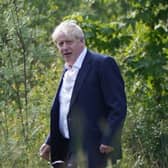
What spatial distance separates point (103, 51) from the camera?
10.1 meters

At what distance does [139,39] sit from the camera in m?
10.0

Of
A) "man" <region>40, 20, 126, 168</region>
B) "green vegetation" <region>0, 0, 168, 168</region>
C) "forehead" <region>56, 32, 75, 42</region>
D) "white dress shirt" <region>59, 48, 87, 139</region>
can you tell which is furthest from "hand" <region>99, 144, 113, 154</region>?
"green vegetation" <region>0, 0, 168, 168</region>

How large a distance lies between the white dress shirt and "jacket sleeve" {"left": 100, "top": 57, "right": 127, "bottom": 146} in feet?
0.72

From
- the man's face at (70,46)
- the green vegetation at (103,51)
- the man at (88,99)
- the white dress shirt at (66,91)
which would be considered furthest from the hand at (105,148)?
the green vegetation at (103,51)

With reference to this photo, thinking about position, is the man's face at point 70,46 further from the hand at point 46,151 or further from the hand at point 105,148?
the hand at point 46,151

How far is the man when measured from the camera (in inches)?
247

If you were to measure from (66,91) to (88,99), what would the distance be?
265 mm

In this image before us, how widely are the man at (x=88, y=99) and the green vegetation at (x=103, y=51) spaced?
6.55 ft

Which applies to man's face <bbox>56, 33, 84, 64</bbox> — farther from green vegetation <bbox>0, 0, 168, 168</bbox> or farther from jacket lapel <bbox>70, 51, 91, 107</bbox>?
green vegetation <bbox>0, 0, 168, 168</bbox>

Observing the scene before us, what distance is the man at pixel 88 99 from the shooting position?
6277mm

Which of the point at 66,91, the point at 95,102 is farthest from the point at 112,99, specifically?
the point at 66,91

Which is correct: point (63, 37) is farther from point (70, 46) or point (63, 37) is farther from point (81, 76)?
point (81, 76)

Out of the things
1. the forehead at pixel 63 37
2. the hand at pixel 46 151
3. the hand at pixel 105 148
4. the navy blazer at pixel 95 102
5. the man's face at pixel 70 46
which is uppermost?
the forehead at pixel 63 37

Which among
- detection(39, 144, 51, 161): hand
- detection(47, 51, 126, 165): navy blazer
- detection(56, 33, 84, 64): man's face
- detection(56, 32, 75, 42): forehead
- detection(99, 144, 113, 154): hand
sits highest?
detection(56, 32, 75, 42): forehead
